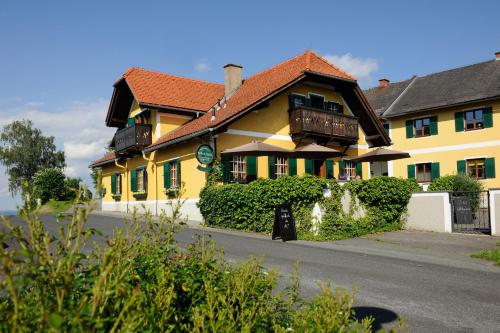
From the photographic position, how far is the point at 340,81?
22.4 m

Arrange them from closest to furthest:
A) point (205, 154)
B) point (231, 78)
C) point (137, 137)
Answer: point (205, 154)
point (137, 137)
point (231, 78)

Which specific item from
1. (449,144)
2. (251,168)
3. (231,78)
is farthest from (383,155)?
(449,144)

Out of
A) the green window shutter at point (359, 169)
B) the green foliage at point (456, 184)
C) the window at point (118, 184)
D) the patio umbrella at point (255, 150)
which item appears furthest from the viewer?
the window at point (118, 184)

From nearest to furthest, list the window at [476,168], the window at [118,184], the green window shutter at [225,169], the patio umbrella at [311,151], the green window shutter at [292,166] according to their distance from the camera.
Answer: the patio umbrella at [311,151]
the green window shutter at [225,169]
the green window shutter at [292,166]
the window at [476,168]
the window at [118,184]

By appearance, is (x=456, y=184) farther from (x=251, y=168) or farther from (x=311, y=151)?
(x=251, y=168)

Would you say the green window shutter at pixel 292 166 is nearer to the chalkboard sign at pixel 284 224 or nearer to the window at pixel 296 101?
the window at pixel 296 101

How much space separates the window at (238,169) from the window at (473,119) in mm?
15568

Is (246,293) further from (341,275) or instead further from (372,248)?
(372,248)

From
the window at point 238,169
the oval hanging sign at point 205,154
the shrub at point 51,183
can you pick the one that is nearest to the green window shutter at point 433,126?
the window at point 238,169

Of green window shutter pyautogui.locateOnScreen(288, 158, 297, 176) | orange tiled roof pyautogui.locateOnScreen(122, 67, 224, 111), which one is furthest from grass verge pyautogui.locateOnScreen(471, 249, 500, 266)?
orange tiled roof pyautogui.locateOnScreen(122, 67, 224, 111)

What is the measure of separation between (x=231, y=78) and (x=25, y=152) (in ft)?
123

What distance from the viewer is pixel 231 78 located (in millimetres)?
24031

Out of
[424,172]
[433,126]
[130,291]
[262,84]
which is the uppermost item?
[262,84]

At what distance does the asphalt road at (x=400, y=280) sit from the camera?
18.5 feet
